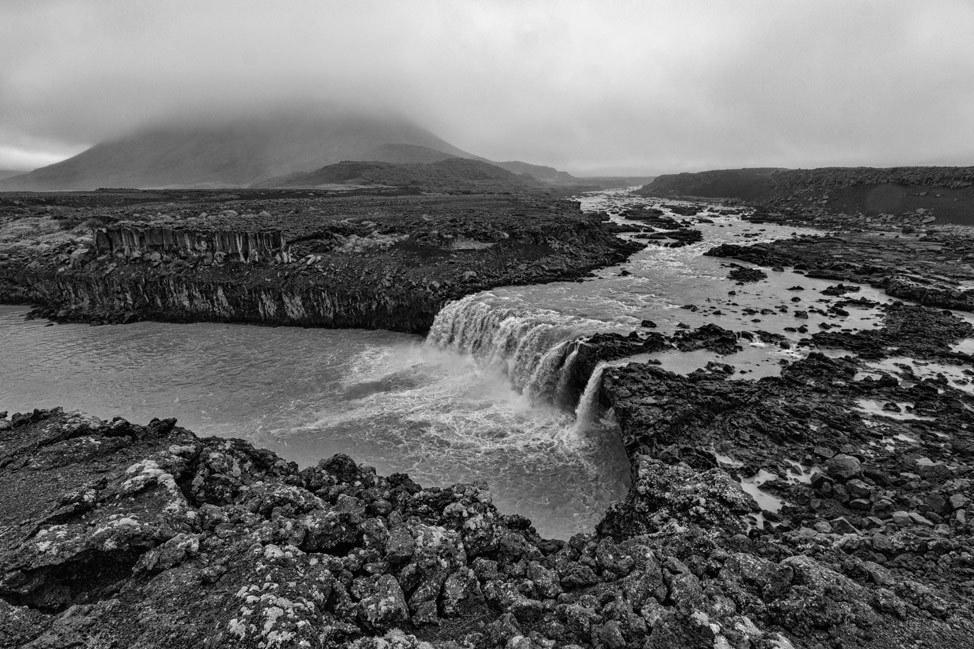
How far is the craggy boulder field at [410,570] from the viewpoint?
704cm

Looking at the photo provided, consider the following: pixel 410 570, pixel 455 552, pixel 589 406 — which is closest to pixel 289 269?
pixel 589 406

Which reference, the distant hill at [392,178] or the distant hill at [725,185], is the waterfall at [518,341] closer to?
the distant hill at [392,178]

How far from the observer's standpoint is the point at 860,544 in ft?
30.5

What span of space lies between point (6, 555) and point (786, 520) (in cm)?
1752

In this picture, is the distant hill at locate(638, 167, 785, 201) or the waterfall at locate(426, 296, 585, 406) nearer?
the waterfall at locate(426, 296, 585, 406)

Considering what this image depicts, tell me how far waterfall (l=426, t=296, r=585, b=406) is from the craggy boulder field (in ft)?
34.9

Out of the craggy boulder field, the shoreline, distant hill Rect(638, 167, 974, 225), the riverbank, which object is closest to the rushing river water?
the riverbank

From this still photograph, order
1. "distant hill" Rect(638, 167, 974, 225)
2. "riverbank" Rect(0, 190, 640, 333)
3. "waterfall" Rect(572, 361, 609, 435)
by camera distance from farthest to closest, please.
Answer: "distant hill" Rect(638, 167, 974, 225) → "riverbank" Rect(0, 190, 640, 333) → "waterfall" Rect(572, 361, 609, 435)

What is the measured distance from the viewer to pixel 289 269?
3766 centimetres

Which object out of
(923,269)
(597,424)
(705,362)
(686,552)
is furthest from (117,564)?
(923,269)

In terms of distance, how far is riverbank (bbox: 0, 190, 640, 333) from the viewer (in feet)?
115

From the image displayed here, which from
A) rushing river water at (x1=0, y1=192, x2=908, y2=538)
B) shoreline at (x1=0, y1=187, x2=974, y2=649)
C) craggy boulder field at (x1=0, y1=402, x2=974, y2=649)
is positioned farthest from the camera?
rushing river water at (x1=0, y1=192, x2=908, y2=538)

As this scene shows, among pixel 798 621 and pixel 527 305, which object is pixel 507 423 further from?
pixel 798 621

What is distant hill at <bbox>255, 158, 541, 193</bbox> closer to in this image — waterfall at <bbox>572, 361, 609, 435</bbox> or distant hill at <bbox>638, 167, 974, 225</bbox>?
distant hill at <bbox>638, 167, 974, 225</bbox>
